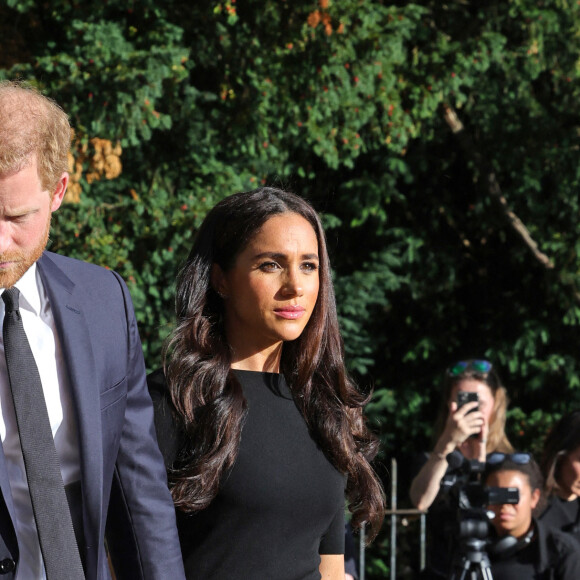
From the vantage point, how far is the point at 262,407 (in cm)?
242

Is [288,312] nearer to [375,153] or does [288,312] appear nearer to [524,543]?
[524,543]

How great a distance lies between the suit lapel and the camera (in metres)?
1.83

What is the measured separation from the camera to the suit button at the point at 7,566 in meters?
1.69

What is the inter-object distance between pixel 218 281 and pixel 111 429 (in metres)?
0.67

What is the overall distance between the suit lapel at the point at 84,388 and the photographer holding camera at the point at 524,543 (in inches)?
92.0

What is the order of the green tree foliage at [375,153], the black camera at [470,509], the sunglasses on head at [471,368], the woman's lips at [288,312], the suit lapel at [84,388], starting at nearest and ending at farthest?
the suit lapel at [84,388]
the woman's lips at [288,312]
the black camera at [470,509]
the sunglasses on head at [471,368]
the green tree foliage at [375,153]

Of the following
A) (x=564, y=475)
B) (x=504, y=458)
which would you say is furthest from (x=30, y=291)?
(x=564, y=475)

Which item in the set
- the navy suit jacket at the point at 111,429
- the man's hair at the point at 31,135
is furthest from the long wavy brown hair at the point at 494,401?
the man's hair at the point at 31,135

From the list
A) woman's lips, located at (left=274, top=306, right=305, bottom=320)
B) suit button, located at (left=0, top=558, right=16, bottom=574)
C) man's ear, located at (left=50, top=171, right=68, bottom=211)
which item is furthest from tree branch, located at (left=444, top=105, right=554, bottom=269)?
suit button, located at (left=0, top=558, right=16, bottom=574)

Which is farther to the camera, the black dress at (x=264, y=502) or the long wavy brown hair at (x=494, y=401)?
the long wavy brown hair at (x=494, y=401)

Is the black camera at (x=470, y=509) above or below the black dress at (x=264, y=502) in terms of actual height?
below

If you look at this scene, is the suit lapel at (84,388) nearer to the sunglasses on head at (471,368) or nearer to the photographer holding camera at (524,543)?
the photographer holding camera at (524,543)

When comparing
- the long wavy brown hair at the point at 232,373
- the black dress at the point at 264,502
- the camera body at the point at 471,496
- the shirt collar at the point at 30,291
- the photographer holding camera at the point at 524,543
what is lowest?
the photographer holding camera at the point at 524,543

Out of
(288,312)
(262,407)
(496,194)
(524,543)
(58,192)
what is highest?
(496,194)
